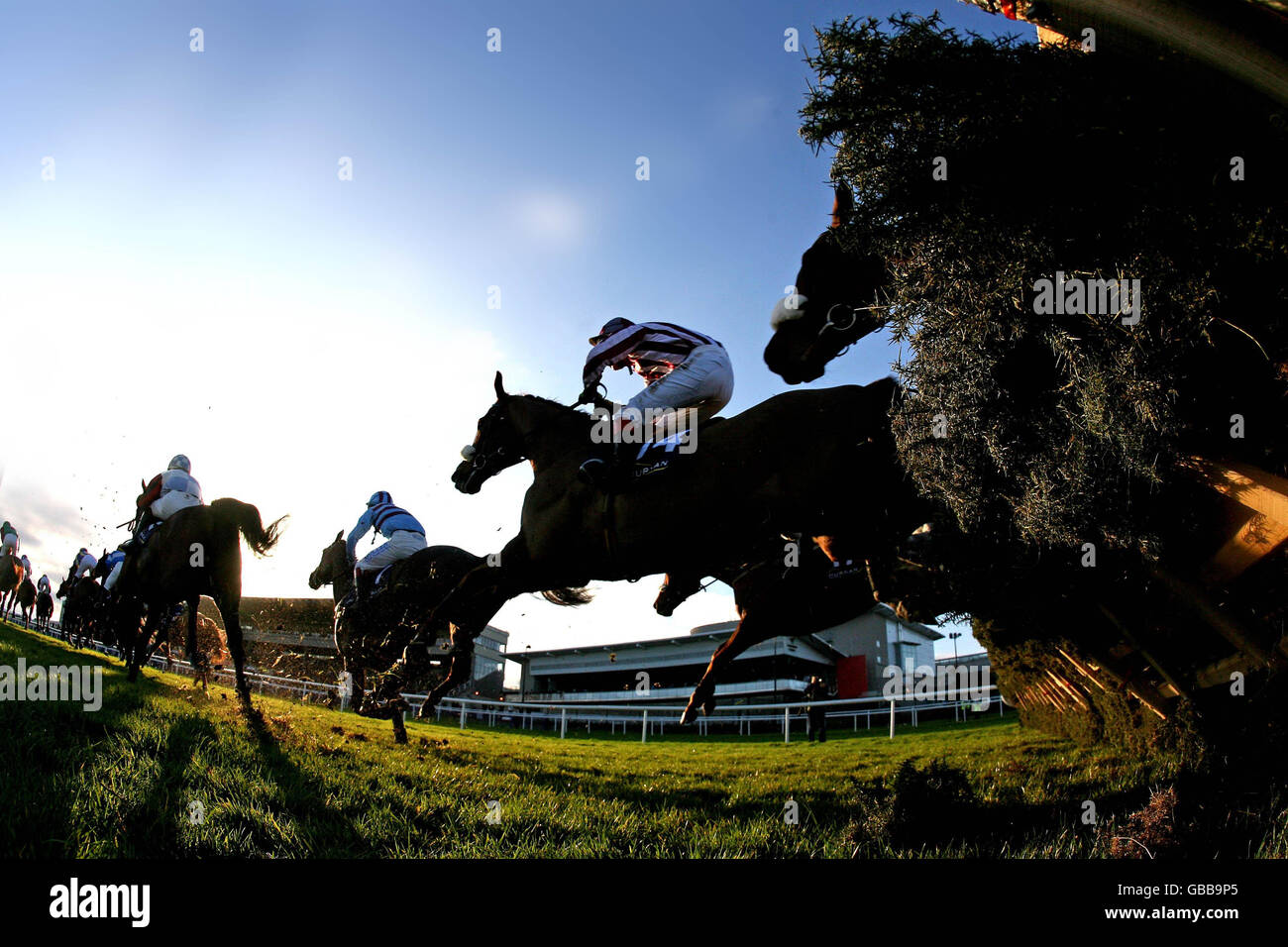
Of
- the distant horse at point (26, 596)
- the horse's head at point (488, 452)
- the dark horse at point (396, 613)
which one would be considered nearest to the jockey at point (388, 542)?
the dark horse at point (396, 613)

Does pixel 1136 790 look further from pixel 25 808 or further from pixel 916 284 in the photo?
pixel 25 808

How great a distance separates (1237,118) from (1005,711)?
1882 centimetres

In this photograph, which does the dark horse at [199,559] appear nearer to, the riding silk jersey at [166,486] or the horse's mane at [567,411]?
the riding silk jersey at [166,486]

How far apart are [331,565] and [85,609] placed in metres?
11.7

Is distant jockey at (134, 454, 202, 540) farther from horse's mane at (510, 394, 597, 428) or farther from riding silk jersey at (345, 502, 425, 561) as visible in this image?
horse's mane at (510, 394, 597, 428)

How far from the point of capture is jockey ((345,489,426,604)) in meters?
7.31

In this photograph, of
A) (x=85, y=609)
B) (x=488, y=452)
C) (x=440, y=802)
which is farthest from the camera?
(x=85, y=609)

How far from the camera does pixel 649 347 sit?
4.26m

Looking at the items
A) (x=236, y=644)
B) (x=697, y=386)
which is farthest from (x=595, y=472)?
(x=236, y=644)

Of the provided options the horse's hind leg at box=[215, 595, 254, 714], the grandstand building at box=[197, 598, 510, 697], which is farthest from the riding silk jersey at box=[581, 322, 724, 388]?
the grandstand building at box=[197, 598, 510, 697]

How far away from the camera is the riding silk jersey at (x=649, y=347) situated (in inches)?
167

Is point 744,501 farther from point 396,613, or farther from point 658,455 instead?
point 396,613

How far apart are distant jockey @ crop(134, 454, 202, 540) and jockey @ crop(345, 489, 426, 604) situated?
9.83ft
